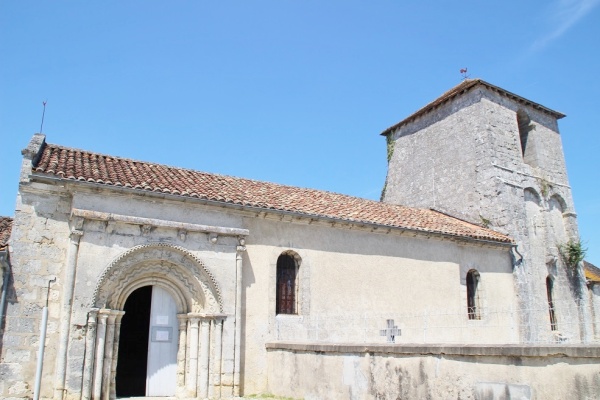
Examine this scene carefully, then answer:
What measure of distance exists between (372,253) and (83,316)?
8.10 metres

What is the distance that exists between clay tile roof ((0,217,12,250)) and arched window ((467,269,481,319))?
45.8 feet

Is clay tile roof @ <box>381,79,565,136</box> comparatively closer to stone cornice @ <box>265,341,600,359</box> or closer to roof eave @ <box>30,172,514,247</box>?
roof eave @ <box>30,172,514,247</box>

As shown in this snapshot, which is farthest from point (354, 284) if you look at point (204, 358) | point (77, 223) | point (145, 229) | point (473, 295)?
point (77, 223)

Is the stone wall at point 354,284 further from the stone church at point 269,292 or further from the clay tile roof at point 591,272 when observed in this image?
the clay tile roof at point 591,272

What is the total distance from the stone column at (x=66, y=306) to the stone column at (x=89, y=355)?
370mm

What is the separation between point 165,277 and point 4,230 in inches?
175

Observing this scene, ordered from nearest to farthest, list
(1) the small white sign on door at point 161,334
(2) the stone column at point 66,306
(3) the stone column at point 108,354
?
(2) the stone column at point 66,306, (3) the stone column at point 108,354, (1) the small white sign on door at point 161,334

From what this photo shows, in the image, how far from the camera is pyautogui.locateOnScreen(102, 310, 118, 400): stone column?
1041cm

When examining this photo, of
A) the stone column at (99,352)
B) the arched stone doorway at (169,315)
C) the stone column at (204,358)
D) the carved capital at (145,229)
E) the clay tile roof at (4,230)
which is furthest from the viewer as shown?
the carved capital at (145,229)

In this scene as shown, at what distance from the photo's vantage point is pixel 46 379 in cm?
1020

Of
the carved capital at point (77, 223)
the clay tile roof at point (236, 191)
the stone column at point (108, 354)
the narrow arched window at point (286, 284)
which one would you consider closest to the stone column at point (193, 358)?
the stone column at point (108, 354)

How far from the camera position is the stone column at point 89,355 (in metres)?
10.1

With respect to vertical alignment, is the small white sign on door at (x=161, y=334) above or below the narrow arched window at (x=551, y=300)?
below

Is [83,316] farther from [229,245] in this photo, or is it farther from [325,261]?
[325,261]
